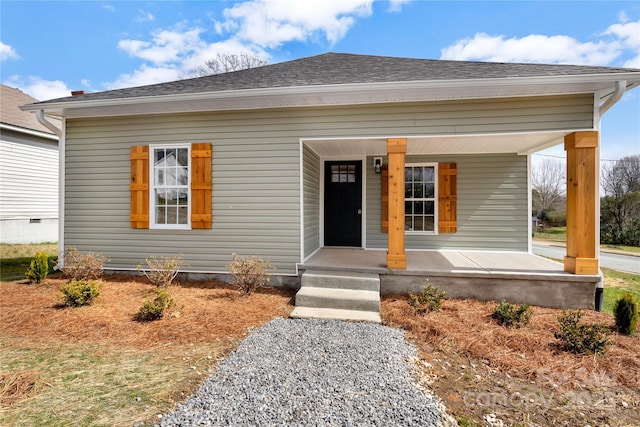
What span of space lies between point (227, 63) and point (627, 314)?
19.6 m

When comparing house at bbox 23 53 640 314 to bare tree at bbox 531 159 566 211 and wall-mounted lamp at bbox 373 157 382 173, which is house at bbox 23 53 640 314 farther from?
bare tree at bbox 531 159 566 211

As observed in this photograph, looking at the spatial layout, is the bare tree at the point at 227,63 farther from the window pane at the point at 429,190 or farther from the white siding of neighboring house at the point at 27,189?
the window pane at the point at 429,190

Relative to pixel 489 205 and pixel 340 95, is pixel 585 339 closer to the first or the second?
pixel 489 205

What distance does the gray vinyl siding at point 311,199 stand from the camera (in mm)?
5340

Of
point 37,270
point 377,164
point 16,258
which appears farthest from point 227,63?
point 37,270

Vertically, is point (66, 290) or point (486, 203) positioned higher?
point (486, 203)

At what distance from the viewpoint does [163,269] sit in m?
4.83

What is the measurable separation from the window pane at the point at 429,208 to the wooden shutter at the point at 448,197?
0.17 m

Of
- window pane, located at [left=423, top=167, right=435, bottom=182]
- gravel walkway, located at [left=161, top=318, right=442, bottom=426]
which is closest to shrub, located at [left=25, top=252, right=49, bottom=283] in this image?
gravel walkway, located at [left=161, top=318, right=442, bottom=426]

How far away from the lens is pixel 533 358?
2826 millimetres

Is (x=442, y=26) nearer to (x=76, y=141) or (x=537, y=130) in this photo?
(x=537, y=130)

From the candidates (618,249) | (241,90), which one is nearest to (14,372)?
(241,90)

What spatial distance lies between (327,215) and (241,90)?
10.5ft

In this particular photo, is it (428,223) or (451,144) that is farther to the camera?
(428,223)
